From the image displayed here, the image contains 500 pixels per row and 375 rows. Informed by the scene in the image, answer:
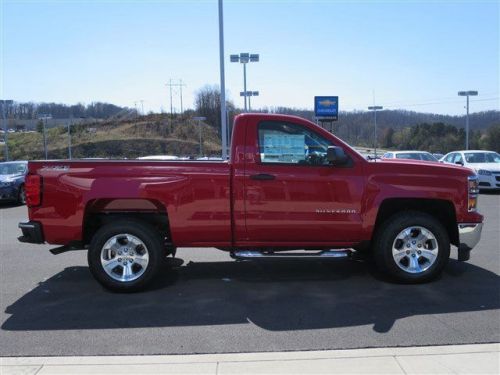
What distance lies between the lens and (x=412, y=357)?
3873mm

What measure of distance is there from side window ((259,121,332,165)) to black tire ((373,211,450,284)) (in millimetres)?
1146

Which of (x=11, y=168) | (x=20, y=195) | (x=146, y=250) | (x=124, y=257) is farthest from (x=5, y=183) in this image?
(x=146, y=250)

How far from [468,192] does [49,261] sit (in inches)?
240

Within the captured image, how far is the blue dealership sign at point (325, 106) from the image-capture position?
34.9m

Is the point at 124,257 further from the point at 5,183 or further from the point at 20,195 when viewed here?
the point at 20,195

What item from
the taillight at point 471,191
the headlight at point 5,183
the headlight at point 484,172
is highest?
the taillight at point 471,191

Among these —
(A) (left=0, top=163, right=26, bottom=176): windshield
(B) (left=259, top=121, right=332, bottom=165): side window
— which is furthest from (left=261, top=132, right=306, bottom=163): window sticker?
(A) (left=0, top=163, right=26, bottom=176): windshield

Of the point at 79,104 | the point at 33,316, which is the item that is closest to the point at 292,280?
the point at 33,316

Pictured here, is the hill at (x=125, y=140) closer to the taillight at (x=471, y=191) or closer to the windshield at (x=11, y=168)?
the windshield at (x=11, y=168)

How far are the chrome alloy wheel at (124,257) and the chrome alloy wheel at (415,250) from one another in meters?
3.05

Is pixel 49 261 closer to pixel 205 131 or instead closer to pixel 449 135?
pixel 449 135

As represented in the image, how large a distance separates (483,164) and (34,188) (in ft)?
57.2

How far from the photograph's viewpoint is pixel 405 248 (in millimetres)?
5965

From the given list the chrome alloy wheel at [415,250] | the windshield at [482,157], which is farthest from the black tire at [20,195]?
the windshield at [482,157]
